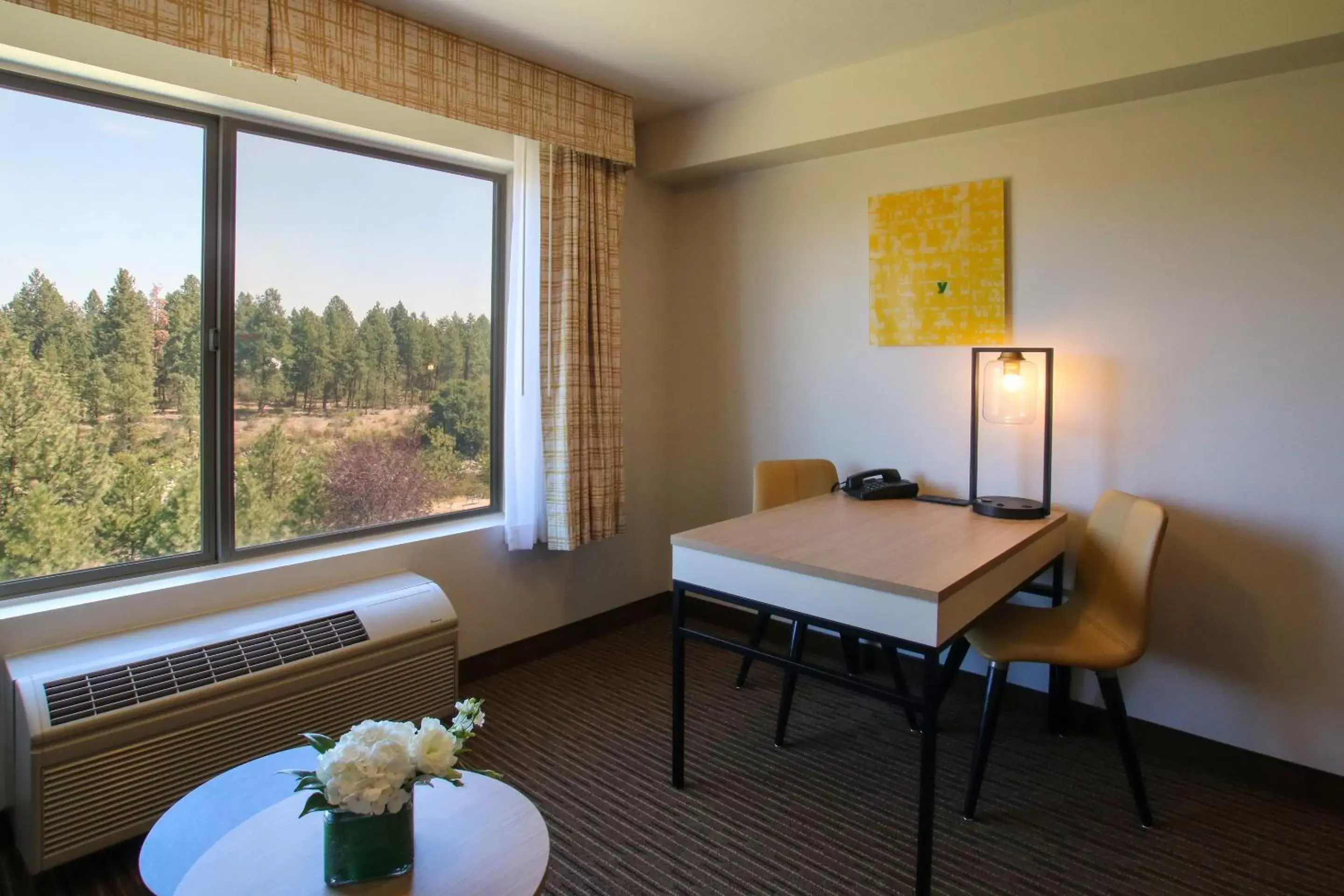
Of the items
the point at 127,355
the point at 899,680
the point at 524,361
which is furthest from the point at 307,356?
the point at 899,680

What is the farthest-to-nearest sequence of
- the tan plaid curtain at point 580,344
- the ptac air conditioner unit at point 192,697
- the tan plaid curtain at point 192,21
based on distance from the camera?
the tan plaid curtain at point 580,344
the tan plaid curtain at point 192,21
the ptac air conditioner unit at point 192,697

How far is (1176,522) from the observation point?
2488mm

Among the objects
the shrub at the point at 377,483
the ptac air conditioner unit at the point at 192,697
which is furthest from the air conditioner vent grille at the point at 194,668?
the shrub at the point at 377,483

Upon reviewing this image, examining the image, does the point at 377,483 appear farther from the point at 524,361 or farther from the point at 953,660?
the point at 953,660

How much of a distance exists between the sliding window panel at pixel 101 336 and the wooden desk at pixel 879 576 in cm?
165

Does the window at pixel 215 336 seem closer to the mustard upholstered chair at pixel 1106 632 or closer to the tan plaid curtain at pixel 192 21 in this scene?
the tan plaid curtain at pixel 192 21

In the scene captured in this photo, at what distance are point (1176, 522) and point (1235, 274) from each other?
83cm

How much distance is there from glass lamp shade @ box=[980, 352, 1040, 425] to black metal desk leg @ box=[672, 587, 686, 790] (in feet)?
4.66

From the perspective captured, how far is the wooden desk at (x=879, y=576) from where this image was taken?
1.71m

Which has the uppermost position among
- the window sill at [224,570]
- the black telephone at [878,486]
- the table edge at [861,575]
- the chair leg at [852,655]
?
the black telephone at [878,486]

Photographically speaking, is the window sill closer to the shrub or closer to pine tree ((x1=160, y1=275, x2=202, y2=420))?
the shrub

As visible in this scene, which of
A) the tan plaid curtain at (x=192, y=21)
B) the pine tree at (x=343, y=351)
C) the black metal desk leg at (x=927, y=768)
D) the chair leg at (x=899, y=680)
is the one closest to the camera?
the black metal desk leg at (x=927, y=768)

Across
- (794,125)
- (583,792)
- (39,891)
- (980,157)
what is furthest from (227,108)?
(980,157)

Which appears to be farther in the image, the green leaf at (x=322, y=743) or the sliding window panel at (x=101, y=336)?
the sliding window panel at (x=101, y=336)
